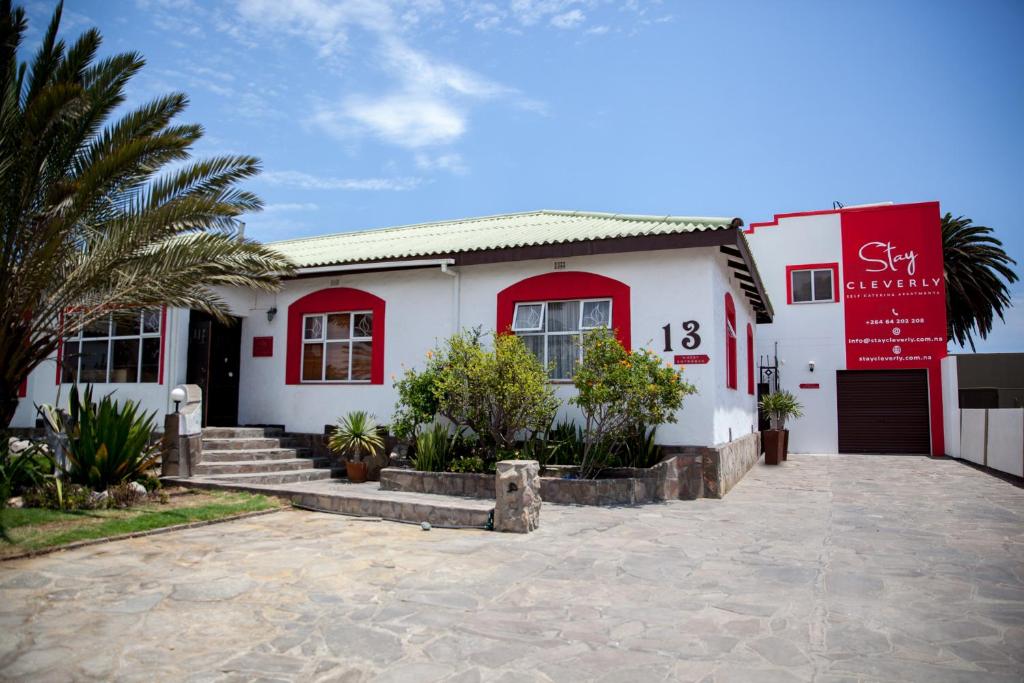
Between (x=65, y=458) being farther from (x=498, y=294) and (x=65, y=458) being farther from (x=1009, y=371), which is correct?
(x=1009, y=371)

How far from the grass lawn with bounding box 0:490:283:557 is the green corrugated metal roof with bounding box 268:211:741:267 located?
5.31 meters

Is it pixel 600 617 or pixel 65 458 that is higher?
pixel 65 458

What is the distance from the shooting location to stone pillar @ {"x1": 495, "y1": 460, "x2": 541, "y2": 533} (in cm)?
761

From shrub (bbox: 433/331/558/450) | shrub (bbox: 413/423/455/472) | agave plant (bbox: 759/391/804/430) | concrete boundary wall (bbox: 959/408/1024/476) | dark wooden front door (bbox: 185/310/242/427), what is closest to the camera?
shrub (bbox: 433/331/558/450)

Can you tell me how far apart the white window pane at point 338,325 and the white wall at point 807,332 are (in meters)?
12.5

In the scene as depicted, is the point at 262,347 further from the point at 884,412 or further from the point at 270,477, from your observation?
the point at 884,412

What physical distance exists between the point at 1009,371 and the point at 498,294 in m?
27.3

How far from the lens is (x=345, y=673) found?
383cm

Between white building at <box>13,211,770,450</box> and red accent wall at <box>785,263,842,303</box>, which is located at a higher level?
red accent wall at <box>785,263,842,303</box>

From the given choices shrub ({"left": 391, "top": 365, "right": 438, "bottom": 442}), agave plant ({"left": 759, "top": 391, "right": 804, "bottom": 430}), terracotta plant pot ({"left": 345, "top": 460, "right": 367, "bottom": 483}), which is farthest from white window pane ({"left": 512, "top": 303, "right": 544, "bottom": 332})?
agave plant ({"left": 759, "top": 391, "right": 804, "bottom": 430})

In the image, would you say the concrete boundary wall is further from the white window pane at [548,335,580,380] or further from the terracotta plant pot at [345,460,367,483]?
the terracotta plant pot at [345,460,367,483]

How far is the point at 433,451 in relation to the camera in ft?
35.0

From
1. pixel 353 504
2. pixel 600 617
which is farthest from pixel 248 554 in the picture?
pixel 600 617

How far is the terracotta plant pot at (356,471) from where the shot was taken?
37.8 feet
